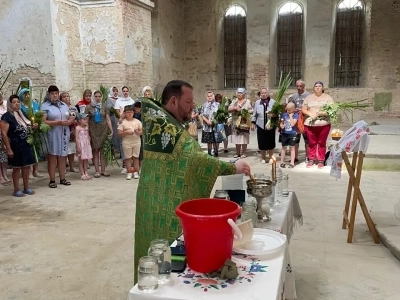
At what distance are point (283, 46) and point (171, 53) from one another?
4.82 m

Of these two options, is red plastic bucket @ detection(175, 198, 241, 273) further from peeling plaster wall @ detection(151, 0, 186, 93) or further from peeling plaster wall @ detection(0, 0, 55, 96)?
peeling plaster wall @ detection(151, 0, 186, 93)

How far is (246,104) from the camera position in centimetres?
901

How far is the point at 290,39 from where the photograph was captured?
16.6 metres

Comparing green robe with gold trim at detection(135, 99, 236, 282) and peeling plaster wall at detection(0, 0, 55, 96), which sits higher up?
peeling plaster wall at detection(0, 0, 55, 96)

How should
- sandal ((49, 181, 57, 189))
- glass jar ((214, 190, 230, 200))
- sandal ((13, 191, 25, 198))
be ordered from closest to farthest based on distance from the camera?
glass jar ((214, 190, 230, 200)) < sandal ((13, 191, 25, 198)) < sandal ((49, 181, 57, 189))

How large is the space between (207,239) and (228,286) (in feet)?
0.69

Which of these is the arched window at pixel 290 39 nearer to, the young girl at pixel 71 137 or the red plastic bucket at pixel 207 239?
the young girl at pixel 71 137

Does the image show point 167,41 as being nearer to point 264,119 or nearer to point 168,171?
point 264,119

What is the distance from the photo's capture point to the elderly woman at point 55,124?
22.1 feet

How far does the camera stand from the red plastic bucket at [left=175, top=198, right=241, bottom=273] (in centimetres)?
166

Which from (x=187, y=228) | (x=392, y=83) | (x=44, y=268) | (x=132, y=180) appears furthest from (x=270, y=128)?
(x=392, y=83)

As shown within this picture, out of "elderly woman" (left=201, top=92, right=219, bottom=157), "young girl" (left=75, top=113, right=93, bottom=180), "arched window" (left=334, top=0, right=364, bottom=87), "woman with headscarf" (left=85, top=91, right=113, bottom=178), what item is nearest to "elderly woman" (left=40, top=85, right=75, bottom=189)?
"young girl" (left=75, top=113, right=93, bottom=180)

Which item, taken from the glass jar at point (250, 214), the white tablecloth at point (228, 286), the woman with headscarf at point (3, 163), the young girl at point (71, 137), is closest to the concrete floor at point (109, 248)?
the woman with headscarf at point (3, 163)

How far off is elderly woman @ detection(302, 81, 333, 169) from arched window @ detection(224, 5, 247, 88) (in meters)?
9.67
